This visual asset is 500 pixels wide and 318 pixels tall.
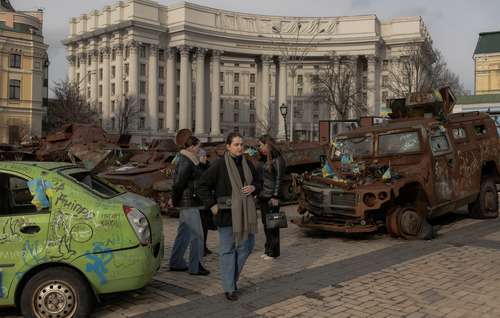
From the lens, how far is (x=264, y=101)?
101 meters

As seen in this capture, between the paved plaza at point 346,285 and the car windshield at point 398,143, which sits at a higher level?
the car windshield at point 398,143

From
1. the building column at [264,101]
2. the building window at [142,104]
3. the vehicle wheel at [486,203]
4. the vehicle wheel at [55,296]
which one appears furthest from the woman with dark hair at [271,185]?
the building column at [264,101]

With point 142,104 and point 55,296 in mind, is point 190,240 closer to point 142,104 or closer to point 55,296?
point 55,296

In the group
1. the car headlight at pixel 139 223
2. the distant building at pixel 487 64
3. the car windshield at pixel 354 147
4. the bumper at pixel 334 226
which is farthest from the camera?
the distant building at pixel 487 64

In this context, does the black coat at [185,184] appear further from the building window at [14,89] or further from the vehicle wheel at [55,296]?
the building window at [14,89]

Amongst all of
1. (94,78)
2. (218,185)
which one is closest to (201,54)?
(94,78)

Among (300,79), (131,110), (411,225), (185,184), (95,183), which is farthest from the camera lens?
(300,79)

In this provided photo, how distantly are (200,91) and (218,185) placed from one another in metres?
89.3

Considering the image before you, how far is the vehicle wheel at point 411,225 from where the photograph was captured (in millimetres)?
9711

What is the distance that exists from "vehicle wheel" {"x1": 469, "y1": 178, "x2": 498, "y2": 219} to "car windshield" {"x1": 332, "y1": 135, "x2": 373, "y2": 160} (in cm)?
302

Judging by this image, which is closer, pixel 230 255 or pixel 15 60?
pixel 230 255

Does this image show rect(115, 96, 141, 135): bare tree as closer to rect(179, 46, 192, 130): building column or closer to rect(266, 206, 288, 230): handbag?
rect(179, 46, 192, 130): building column

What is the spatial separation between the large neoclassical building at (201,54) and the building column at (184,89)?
0.17m

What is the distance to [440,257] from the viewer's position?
839cm
